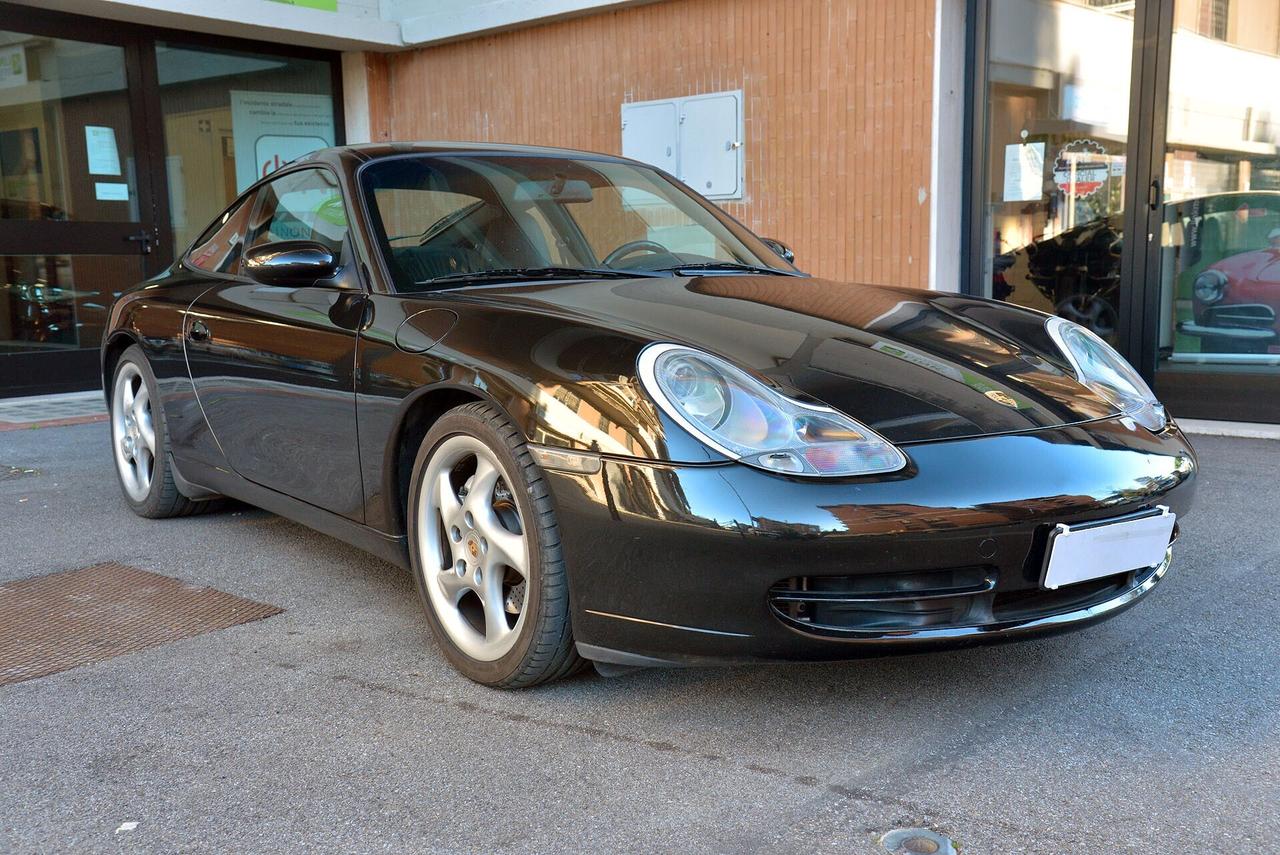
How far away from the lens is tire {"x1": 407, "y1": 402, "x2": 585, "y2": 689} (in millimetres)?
2414

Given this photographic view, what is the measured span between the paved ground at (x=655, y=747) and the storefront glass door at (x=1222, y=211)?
3546 millimetres

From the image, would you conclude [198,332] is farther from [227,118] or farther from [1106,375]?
[227,118]

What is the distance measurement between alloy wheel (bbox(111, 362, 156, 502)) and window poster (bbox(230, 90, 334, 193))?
560cm

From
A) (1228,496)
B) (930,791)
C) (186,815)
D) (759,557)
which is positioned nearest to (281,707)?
(186,815)

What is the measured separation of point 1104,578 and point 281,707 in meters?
1.82

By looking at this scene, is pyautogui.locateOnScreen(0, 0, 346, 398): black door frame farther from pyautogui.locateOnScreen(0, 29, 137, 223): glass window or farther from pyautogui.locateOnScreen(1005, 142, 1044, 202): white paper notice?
pyautogui.locateOnScreen(1005, 142, 1044, 202): white paper notice

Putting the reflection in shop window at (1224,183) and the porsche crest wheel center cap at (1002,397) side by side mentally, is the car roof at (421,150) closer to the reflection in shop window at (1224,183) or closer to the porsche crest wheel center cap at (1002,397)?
the porsche crest wheel center cap at (1002,397)

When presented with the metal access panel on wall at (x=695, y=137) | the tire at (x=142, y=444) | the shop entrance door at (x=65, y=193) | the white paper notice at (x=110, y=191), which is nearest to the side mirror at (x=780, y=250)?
the tire at (x=142, y=444)

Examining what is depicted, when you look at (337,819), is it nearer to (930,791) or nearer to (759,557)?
Result: (759,557)

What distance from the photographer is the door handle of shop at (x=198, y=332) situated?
3762 mm

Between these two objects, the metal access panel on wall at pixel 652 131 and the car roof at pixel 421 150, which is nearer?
the car roof at pixel 421 150

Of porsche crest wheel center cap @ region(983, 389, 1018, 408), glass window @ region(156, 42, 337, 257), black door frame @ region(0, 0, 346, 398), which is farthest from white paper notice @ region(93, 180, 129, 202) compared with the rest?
porsche crest wheel center cap @ region(983, 389, 1018, 408)

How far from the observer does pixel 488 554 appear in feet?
8.52

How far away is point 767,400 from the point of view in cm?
228
